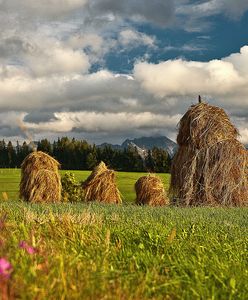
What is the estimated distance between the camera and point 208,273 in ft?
17.5

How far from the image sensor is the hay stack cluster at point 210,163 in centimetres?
1891

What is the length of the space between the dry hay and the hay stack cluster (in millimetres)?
5060

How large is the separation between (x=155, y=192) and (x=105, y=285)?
69.8 ft

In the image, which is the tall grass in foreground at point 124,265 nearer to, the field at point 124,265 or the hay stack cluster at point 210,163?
the field at point 124,265

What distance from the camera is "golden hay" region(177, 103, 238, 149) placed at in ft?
63.8

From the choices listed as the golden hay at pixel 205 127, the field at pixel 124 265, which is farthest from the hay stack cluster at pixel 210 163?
the field at pixel 124 265

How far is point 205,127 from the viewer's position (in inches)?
A: 771

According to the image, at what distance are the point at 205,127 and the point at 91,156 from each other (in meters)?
83.5

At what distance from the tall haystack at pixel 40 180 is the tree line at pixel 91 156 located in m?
64.5

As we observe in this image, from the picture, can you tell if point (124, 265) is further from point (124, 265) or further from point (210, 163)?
point (210, 163)

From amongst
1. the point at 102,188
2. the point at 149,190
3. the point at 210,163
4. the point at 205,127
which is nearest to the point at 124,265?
the point at 210,163

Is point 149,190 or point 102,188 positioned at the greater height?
point 102,188

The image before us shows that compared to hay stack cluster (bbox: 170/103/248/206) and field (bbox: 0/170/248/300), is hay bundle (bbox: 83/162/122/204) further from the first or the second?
field (bbox: 0/170/248/300)

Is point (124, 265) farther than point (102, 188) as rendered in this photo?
No
